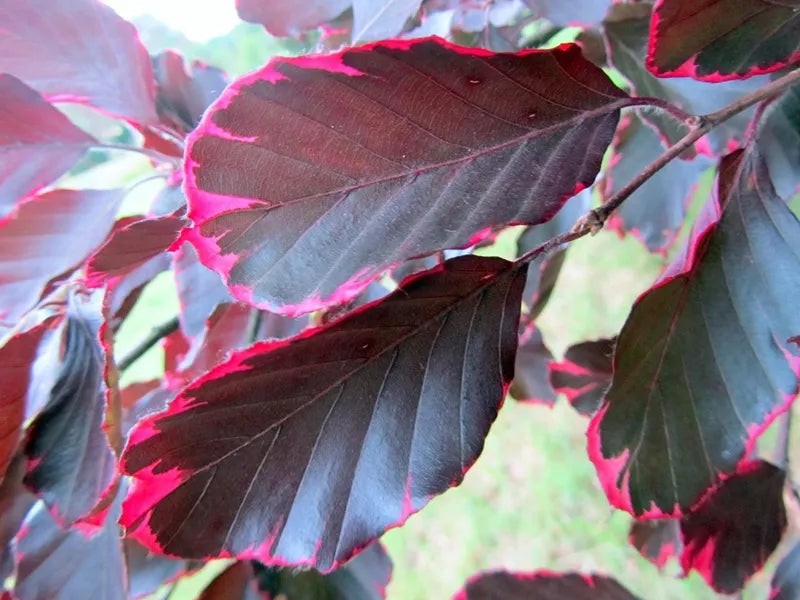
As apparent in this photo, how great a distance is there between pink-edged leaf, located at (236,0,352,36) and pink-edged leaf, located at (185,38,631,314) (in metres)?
0.37

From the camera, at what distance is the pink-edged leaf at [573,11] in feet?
1.69

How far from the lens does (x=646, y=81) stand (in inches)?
21.5

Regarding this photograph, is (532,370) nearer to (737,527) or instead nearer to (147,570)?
(737,527)

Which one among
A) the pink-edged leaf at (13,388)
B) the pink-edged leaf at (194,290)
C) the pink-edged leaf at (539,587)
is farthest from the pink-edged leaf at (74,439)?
the pink-edged leaf at (539,587)

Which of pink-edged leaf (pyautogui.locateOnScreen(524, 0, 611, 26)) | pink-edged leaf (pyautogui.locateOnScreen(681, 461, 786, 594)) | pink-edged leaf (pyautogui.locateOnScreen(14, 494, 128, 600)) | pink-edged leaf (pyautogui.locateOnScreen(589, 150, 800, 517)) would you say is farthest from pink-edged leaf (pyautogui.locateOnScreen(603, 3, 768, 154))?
pink-edged leaf (pyautogui.locateOnScreen(14, 494, 128, 600))

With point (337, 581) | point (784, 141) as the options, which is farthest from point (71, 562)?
point (784, 141)

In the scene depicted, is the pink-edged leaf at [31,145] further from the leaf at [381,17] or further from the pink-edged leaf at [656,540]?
the pink-edged leaf at [656,540]

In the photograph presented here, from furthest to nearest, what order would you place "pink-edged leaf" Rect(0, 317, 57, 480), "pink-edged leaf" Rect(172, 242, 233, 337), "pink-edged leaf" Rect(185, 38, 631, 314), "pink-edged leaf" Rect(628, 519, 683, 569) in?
"pink-edged leaf" Rect(628, 519, 683, 569) < "pink-edged leaf" Rect(172, 242, 233, 337) < "pink-edged leaf" Rect(0, 317, 57, 480) < "pink-edged leaf" Rect(185, 38, 631, 314)

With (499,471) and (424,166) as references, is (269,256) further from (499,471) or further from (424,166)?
(499,471)

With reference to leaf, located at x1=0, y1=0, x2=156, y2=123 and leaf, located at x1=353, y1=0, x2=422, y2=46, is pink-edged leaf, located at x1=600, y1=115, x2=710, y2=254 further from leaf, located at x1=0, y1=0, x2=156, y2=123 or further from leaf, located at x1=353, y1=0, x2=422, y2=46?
leaf, located at x1=0, y1=0, x2=156, y2=123

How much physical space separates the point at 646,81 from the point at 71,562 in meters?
0.55

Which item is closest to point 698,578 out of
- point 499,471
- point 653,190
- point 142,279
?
point 499,471

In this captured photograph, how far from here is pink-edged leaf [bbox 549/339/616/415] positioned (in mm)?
556

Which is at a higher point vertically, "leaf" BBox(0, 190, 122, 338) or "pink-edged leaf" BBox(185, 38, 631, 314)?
"pink-edged leaf" BBox(185, 38, 631, 314)
